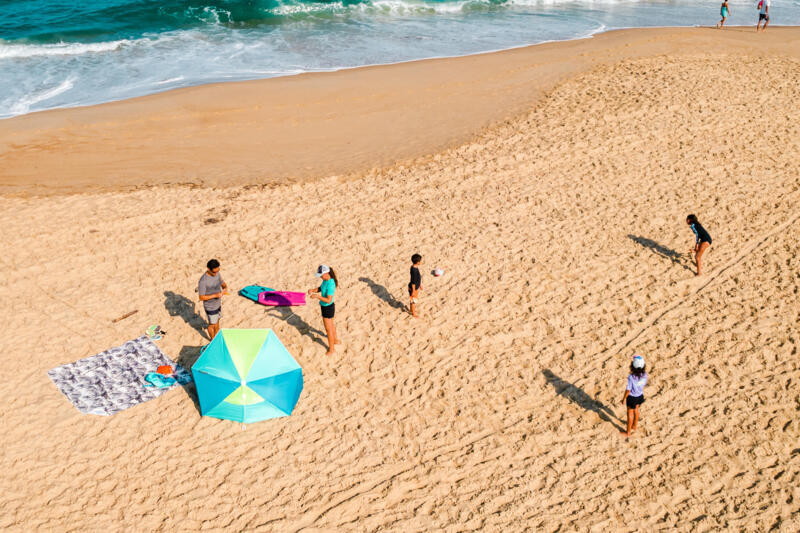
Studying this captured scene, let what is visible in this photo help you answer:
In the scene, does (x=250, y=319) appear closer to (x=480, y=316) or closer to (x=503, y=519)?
(x=480, y=316)

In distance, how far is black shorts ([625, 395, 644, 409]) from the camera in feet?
24.1

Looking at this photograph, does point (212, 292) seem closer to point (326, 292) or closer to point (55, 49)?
point (326, 292)

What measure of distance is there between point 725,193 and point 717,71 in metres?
7.83

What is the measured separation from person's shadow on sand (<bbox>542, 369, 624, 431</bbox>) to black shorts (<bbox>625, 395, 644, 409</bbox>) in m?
0.51

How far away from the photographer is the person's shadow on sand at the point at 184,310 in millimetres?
9820

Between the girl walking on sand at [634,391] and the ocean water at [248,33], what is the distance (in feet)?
57.9

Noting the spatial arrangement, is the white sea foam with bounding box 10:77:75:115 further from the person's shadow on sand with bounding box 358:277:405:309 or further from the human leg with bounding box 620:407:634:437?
the human leg with bounding box 620:407:634:437

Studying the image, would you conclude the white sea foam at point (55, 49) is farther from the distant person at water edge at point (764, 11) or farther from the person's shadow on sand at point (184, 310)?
the distant person at water edge at point (764, 11)

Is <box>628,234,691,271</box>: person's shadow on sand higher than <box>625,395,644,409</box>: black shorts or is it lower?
higher

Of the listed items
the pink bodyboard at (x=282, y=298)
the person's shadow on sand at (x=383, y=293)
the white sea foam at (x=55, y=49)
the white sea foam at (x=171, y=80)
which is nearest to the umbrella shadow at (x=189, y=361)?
the pink bodyboard at (x=282, y=298)

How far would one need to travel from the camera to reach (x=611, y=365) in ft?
28.6

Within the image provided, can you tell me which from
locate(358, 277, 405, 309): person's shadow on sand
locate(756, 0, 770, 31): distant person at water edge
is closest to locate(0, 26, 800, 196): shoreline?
locate(756, 0, 770, 31): distant person at water edge

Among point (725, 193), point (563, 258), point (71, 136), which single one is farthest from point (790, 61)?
point (71, 136)

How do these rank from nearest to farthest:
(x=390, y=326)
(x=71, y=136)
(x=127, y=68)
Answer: (x=390, y=326) → (x=71, y=136) → (x=127, y=68)
